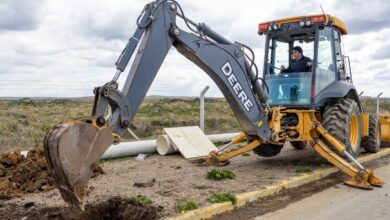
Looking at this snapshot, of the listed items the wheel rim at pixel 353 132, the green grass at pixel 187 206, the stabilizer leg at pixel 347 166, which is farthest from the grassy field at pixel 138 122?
the green grass at pixel 187 206

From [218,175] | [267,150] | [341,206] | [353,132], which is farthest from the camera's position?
[353,132]

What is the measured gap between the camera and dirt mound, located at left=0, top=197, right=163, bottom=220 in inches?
229

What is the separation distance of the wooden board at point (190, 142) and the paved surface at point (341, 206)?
366 centimetres

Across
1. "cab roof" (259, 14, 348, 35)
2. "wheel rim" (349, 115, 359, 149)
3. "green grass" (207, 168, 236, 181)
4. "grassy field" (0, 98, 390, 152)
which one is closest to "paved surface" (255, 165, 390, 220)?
"green grass" (207, 168, 236, 181)

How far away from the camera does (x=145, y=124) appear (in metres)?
17.0

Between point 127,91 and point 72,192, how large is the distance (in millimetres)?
1474

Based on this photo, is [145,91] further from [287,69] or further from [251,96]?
[287,69]

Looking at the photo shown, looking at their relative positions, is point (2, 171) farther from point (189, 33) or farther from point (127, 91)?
point (189, 33)

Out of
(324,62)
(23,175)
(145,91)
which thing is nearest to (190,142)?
(324,62)

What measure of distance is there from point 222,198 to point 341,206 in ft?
5.76

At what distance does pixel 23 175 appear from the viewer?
301 inches

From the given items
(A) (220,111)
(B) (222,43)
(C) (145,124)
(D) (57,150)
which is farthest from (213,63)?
(A) (220,111)

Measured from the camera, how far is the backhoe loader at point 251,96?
503cm

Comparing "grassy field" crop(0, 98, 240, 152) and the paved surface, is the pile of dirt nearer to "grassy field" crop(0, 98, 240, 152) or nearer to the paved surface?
the paved surface
